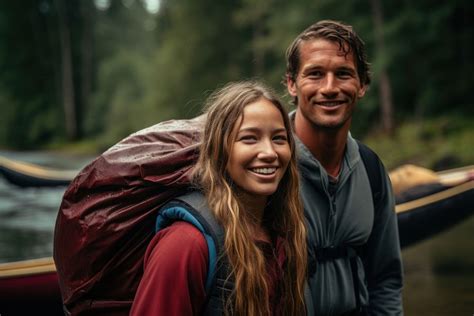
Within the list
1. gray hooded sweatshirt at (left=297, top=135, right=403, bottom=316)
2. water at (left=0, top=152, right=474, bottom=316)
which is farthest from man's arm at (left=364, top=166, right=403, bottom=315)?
water at (left=0, top=152, right=474, bottom=316)

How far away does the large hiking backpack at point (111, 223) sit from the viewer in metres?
1.60

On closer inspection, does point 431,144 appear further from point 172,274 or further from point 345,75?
point 172,274

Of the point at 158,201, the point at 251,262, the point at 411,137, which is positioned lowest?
the point at 411,137

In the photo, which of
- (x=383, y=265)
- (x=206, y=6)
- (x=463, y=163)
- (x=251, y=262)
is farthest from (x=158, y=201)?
(x=206, y=6)

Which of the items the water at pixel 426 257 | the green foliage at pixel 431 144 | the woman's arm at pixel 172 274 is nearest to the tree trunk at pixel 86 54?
the green foliage at pixel 431 144

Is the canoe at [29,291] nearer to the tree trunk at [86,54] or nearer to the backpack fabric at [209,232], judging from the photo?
the backpack fabric at [209,232]

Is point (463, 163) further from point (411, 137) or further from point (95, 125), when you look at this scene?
point (95, 125)

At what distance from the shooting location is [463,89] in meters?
13.4

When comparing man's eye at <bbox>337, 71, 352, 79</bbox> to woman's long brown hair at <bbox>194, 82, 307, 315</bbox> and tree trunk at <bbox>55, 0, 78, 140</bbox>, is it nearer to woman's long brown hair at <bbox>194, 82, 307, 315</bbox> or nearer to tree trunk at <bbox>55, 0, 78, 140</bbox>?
woman's long brown hair at <bbox>194, 82, 307, 315</bbox>

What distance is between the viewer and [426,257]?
5.81m

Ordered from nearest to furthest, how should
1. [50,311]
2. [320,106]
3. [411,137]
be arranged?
[320,106] → [50,311] → [411,137]

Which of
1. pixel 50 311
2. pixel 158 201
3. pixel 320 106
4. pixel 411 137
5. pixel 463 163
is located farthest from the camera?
pixel 411 137

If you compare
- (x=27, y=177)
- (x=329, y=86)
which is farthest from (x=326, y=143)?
(x=27, y=177)

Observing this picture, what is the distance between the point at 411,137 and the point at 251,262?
1154cm
